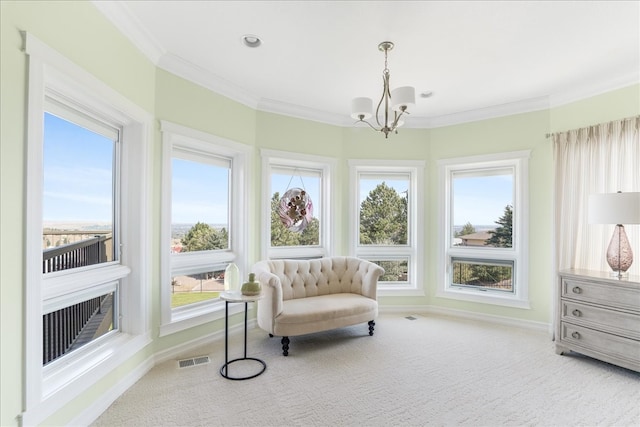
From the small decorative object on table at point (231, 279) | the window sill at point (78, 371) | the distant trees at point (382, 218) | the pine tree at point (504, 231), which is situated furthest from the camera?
the distant trees at point (382, 218)

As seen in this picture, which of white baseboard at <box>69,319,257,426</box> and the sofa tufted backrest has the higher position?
the sofa tufted backrest

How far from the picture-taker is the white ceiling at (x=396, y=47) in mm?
2293

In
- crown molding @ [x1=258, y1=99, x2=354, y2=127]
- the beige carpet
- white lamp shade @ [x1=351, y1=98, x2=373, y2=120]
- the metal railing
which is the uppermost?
crown molding @ [x1=258, y1=99, x2=354, y2=127]

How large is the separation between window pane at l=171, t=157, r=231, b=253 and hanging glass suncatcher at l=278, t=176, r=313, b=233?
2.71ft

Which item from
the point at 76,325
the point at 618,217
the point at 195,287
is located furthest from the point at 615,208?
the point at 76,325

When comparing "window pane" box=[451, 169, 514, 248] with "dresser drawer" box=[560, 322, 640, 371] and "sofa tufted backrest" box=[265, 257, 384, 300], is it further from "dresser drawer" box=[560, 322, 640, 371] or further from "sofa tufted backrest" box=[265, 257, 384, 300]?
"sofa tufted backrest" box=[265, 257, 384, 300]

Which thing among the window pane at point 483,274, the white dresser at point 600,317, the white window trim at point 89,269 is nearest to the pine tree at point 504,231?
the window pane at point 483,274

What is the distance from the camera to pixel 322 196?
15.3ft

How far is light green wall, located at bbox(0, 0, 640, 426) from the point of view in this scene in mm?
1574

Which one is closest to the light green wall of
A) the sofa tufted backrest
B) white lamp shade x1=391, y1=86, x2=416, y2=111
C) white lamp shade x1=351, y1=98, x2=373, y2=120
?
the sofa tufted backrest

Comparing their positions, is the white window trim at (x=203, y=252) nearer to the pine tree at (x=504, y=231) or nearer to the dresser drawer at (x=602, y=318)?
the pine tree at (x=504, y=231)

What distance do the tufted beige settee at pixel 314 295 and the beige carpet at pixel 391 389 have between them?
262 mm

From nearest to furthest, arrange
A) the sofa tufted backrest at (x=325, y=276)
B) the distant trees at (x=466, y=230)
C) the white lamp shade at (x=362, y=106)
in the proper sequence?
the white lamp shade at (x=362, y=106), the sofa tufted backrest at (x=325, y=276), the distant trees at (x=466, y=230)

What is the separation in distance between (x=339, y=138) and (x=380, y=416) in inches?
136
